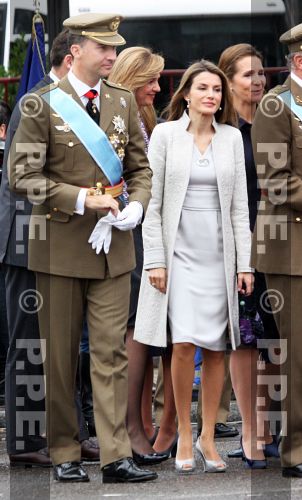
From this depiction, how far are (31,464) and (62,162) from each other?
150 cm

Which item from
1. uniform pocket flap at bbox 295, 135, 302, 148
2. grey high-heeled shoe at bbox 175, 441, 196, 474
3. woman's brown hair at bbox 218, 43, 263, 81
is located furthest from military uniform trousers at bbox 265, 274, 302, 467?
woman's brown hair at bbox 218, 43, 263, 81

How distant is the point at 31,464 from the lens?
7699 millimetres

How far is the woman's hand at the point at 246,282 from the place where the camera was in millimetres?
7461

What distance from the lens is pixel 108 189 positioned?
23.8 feet

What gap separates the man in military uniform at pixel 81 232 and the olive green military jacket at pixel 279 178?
0.55 metres

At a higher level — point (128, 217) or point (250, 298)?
point (128, 217)

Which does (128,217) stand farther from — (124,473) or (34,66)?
(34,66)

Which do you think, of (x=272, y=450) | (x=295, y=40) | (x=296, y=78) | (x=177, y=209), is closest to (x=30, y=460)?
(x=272, y=450)

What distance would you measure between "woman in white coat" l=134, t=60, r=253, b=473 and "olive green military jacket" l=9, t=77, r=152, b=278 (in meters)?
0.23

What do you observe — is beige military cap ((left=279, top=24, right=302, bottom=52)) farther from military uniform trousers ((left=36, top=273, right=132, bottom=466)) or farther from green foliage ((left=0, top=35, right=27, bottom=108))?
green foliage ((left=0, top=35, right=27, bottom=108))

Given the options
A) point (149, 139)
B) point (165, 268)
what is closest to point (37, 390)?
point (165, 268)

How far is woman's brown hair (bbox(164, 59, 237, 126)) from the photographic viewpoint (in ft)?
24.9

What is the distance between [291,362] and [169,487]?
787mm

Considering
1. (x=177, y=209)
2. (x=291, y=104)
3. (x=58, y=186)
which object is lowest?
(x=177, y=209)
